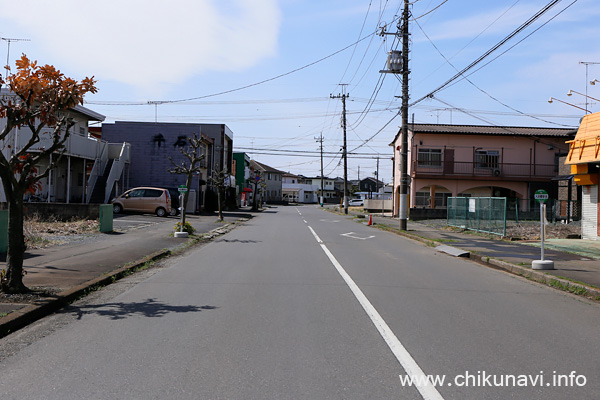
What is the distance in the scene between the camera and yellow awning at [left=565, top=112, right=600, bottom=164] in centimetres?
1905

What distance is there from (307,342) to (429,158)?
1492 inches

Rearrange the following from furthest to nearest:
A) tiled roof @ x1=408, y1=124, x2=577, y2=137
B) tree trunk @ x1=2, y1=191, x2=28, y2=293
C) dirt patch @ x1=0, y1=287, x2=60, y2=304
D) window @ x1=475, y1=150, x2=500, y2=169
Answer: window @ x1=475, y1=150, x2=500, y2=169 < tiled roof @ x1=408, y1=124, x2=577, y2=137 < tree trunk @ x1=2, y1=191, x2=28, y2=293 < dirt patch @ x1=0, y1=287, x2=60, y2=304

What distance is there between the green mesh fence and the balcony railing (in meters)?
13.6

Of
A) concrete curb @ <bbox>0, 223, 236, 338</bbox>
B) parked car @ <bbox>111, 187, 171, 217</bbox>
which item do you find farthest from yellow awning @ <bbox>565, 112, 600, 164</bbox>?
parked car @ <bbox>111, 187, 171, 217</bbox>

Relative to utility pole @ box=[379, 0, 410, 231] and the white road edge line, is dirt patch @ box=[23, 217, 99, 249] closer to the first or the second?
the white road edge line

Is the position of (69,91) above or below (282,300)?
above

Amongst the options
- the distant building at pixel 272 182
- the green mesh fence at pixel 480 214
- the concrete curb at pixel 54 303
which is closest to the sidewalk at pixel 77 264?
the concrete curb at pixel 54 303

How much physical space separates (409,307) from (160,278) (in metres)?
5.07

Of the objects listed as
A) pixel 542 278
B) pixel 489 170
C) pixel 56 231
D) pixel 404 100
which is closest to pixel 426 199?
pixel 489 170

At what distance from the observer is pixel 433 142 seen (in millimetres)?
41625

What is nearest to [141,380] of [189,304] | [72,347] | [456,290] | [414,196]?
[72,347]

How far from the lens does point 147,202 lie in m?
30.1

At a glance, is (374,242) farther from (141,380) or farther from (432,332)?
(141,380)

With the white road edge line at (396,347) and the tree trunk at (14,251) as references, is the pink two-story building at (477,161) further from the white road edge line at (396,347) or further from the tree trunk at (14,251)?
the tree trunk at (14,251)
